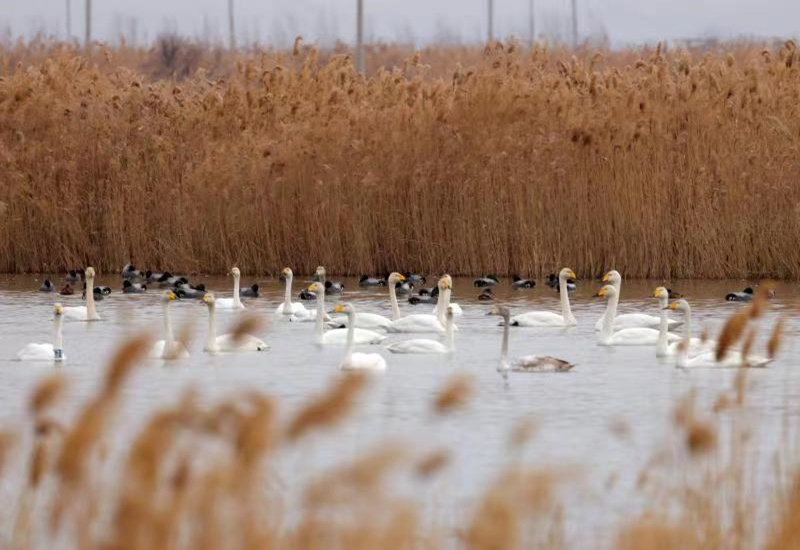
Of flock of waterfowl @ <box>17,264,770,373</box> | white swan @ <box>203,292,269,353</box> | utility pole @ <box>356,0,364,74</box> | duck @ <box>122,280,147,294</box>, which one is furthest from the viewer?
utility pole @ <box>356,0,364,74</box>

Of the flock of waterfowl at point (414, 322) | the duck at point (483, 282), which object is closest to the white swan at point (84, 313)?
the flock of waterfowl at point (414, 322)

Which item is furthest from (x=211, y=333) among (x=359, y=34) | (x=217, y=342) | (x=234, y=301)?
(x=359, y=34)

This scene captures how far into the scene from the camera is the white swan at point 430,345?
1233cm

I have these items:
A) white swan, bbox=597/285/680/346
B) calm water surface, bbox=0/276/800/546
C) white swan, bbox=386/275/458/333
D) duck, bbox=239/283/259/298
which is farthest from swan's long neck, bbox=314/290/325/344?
duck, bbox=239/283/259/298

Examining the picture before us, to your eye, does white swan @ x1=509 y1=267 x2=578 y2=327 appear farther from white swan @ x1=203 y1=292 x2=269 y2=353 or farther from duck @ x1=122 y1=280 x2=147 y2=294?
duck @ x1=122 y1=280 x2=147 y2=294

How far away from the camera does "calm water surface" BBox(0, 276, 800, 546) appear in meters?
7.13

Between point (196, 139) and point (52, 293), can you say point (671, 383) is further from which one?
point (196, 139)

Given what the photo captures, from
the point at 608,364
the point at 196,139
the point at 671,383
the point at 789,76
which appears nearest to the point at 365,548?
the point at 671,383

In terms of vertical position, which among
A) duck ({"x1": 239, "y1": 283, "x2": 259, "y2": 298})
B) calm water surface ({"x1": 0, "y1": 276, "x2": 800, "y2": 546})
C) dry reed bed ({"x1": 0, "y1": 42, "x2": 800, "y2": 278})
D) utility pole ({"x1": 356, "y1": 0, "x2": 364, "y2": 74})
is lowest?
calm water surface ({"x1": 0, "y1": 276, "x2": 800, "y2": 546})

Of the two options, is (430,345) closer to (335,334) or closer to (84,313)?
(335,334)

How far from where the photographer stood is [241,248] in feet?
63.9

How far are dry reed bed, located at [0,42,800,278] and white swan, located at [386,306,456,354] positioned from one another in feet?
17.9

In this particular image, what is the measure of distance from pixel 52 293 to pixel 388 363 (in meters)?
6.85

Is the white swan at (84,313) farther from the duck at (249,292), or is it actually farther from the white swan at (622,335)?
the white swan at (622,335)
